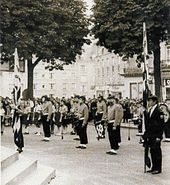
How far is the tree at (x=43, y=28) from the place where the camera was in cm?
2222

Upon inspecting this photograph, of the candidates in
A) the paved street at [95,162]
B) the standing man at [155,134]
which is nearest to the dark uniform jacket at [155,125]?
the standing man at [155,134]

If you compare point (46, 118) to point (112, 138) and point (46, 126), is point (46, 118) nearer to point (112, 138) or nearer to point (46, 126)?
point (46, 126)

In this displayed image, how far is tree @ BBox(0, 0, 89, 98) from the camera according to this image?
2222 cm

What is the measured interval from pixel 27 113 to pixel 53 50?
747 centimetres

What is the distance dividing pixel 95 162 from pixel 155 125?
2.24 metres

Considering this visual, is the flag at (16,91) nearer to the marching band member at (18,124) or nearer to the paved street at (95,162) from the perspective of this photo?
the marching band member at (18,124)

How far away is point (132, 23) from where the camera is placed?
2003cm

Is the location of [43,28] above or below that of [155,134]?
above

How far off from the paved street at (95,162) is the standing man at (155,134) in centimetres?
29

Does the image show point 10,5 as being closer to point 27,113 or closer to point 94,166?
point 27,113

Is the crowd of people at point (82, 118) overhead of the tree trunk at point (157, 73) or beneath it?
beneath

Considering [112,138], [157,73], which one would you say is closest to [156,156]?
[112,138]

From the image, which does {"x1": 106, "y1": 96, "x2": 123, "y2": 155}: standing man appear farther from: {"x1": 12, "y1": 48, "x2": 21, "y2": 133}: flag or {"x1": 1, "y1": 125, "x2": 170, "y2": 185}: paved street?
{"x1": 12, "y1": 48, "x2": 21, "y2": 133}: flag

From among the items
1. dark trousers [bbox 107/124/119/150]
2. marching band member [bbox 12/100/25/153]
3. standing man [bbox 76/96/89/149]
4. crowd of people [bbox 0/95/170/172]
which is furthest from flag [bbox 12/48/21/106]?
dark trousers [bbox 107/124/119/150]
